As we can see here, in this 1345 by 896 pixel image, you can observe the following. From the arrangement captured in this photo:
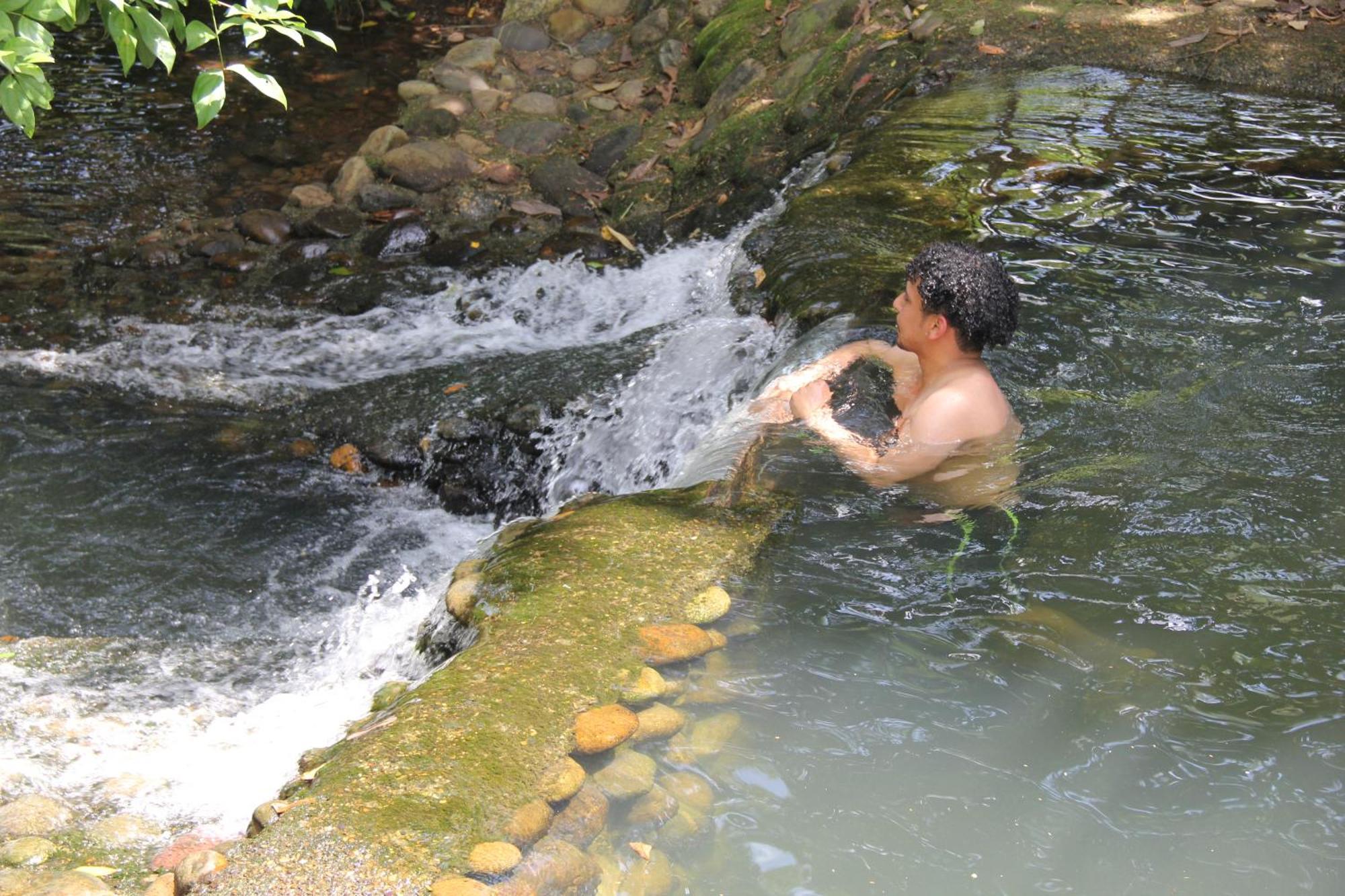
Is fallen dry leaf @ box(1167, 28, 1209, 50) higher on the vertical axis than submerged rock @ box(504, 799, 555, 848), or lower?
higher

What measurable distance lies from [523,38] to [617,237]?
3719mm

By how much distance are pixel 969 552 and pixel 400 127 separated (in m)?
7.16

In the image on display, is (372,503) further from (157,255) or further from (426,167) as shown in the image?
(426,167)

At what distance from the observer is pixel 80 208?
8078 mm

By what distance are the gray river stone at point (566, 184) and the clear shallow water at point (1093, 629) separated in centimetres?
375

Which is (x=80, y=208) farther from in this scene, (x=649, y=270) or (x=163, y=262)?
(x=649, y=270)

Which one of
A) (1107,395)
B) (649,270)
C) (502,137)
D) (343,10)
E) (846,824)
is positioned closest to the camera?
(846,824)

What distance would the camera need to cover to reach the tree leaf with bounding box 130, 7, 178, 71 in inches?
93.5

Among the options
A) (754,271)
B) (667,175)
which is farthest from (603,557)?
(667,175)

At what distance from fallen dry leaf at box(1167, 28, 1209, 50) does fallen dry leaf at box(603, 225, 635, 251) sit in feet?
12.4

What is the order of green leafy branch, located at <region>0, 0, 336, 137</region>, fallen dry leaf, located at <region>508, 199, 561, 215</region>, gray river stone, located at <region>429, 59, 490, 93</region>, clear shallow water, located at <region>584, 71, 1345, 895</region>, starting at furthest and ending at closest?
gray river stone, located at <region>429, 59, 490, 93</region> → fallen dry leaf, located at <region>508, 199, 561, 215</region> → clear shallow water, located at <region>584, 71, 1345, 895</region> → green leafy branch, located at <region>0, 0, 336, 137</region>

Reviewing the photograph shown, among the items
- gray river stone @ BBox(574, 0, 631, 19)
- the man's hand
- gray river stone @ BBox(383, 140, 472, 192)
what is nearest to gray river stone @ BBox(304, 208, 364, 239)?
gray river stone @ BBox(383, 140, 472, 192)

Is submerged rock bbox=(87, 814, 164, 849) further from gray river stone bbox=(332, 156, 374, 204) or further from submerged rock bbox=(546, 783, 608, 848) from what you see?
gray river stone bbox=(332, 156, 374, 204)

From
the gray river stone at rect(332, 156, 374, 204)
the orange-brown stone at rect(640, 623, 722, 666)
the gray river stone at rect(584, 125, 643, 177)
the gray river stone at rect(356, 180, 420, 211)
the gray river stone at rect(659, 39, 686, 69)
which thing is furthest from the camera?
the gray river stone at rect(659, 39, 686, 69)
